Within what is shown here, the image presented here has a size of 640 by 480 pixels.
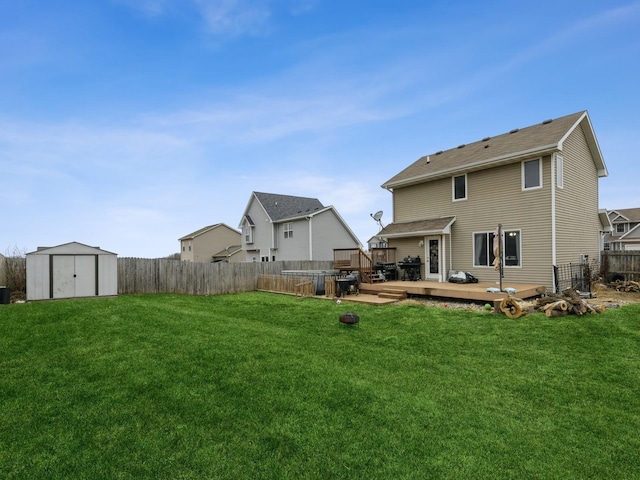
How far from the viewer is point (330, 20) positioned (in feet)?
42.8

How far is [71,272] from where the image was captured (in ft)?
41.4

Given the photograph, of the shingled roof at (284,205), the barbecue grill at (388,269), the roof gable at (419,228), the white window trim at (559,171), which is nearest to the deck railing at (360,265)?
the barbecue grill at (388,269)

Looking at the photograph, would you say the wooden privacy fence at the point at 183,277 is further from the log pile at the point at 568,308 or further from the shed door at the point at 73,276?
the log pile at the point at 568,308

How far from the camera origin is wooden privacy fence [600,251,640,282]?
15249 millimetres

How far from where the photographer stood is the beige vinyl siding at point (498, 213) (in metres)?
12.6

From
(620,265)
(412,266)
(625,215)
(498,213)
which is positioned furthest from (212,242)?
(625,215)

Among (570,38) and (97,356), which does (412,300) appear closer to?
(97,356)

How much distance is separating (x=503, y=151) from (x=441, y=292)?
685 cm

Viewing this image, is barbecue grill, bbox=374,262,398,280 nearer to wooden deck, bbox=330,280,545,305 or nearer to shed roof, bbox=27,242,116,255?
wooden deck, bbox=330,280,545,305

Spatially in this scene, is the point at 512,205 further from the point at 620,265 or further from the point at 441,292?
the point at 620,265

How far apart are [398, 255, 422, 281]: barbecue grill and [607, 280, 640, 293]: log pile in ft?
26.6

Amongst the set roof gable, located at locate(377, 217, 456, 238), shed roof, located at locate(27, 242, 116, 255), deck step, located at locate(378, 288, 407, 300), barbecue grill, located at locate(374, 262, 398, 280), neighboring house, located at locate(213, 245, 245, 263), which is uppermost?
roof gable, located at locate(377, 217, 456, 238)

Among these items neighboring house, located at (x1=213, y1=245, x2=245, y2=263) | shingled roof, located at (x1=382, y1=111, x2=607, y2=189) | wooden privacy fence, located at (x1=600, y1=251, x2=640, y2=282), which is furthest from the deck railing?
neighboring house, located at (x1=213, y1=245, x2=245, y2=263)

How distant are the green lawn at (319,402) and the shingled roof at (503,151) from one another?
7608 millimetres
